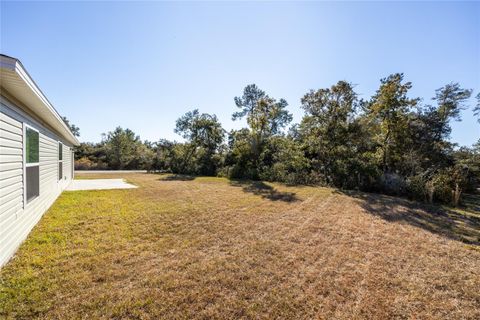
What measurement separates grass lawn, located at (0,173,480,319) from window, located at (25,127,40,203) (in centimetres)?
66

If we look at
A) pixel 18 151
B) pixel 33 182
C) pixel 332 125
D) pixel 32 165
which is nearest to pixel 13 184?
pixel 18 151

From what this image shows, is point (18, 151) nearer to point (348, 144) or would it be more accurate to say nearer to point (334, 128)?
point (334, 128)

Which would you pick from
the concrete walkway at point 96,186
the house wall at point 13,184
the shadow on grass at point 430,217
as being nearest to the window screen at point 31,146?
the house wall at point 13,184

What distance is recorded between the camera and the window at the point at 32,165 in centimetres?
372

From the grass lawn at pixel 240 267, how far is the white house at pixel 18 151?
0.31m

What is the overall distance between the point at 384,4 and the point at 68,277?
926cm

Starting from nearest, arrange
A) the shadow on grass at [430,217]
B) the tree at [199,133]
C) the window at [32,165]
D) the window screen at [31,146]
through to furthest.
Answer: the window screen at [31,146]
the window at [32,165]
the shadow on grass at [430,217]
the tree at [199,133]

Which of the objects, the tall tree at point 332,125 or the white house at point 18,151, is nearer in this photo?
the white house at point 18,151

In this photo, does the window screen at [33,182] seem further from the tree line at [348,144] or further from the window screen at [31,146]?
the tree line at [348,144]

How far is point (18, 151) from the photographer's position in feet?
10.0

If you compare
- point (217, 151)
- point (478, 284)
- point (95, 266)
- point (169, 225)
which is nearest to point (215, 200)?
point (169, 225)

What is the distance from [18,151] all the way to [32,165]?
2.96 feet

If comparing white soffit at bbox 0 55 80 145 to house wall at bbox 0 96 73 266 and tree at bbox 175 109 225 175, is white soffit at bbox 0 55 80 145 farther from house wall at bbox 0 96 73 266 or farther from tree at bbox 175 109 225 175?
tree at bbox 175 109 225 175

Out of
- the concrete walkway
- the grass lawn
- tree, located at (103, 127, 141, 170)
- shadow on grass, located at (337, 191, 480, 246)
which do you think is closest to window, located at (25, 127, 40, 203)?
the grass lawn
